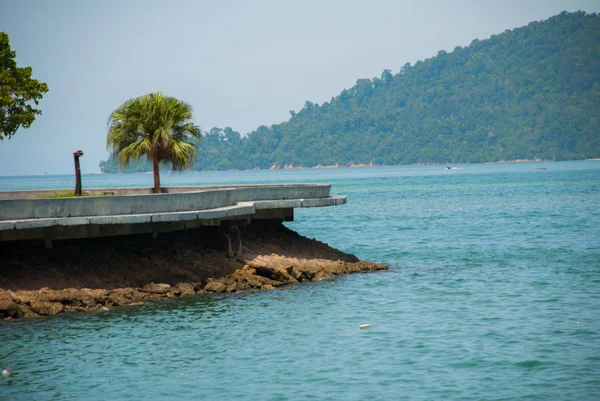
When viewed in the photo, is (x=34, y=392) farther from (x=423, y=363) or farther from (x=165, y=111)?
(x=165, y=111)

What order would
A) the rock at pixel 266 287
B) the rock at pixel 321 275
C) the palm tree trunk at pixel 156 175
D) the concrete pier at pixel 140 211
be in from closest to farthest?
the concrete pier at pixel 140 211
the rock at pixel 266 287
the rock at pixel 321 275
the palm tree trunk at pixel 156 175

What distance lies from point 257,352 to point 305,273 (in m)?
9.16

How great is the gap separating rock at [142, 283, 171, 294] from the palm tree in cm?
646

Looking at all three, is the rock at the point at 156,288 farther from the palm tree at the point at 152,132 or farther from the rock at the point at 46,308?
the palm tree at the point at 152,132

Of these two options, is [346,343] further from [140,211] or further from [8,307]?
[8,307]

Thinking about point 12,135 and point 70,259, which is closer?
point 70,259

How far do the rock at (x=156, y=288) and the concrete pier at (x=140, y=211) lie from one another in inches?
63.7

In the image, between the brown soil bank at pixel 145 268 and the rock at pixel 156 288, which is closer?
the brown soil bank at pixel 145 268

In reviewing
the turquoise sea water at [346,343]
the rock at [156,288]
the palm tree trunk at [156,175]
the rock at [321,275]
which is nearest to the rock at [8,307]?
the turquoise sea water at [346,343]

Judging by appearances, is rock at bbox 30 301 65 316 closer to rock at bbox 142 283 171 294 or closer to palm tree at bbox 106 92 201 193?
rock at bbox 142 283 171 294

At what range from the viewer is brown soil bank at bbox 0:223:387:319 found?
23641 millimetres

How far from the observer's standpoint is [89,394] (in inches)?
679

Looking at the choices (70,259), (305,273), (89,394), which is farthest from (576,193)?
(89,394)

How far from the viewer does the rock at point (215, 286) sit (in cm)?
2661
